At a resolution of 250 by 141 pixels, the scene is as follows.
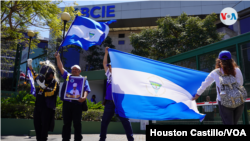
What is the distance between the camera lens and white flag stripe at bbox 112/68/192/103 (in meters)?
4.34

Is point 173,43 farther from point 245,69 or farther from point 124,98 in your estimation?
point 124,98

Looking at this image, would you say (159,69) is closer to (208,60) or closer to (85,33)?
(85,33)

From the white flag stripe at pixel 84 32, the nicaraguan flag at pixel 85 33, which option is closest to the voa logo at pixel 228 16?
the nicaraguan flag at pixel 85 33

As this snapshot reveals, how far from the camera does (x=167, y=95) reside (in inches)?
181

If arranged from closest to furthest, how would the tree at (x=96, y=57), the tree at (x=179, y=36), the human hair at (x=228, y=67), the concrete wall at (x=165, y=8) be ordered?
the human hair at (x=228, y=67)
the tree at (x=179, y=36)
the concrete wall at (x=165, y=8)
the tree at (x=96, y=57)

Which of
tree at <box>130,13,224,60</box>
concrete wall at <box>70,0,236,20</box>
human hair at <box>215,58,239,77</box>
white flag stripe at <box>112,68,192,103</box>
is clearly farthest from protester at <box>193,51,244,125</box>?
concrete wall at <box>70,0,236,20</box>

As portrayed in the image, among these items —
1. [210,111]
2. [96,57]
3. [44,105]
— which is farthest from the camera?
[96,57]

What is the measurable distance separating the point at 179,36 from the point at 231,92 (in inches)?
796

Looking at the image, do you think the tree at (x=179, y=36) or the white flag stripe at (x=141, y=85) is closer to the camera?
the white flag stripe at (x=141, y=85)

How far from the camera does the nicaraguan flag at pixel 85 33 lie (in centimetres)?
577

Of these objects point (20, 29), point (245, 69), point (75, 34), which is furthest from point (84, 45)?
point (20, 29)

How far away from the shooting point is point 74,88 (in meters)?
5.33

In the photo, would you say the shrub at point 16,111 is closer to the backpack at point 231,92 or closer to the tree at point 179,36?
the backpack at point 231,92

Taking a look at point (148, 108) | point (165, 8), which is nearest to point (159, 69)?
point (148, 108)
